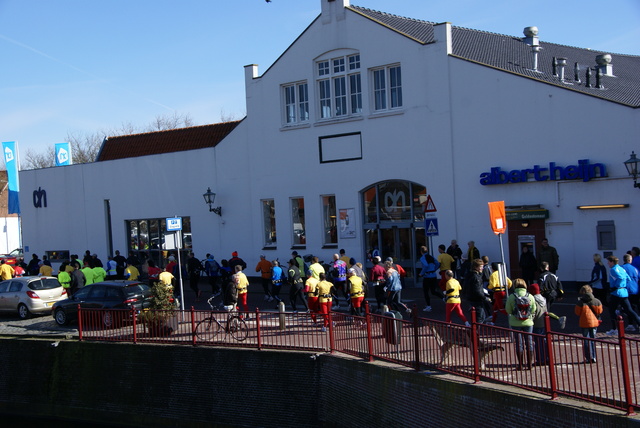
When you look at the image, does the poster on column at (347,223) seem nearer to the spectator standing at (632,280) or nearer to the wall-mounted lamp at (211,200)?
the wall-mounted lamp at (211,200)

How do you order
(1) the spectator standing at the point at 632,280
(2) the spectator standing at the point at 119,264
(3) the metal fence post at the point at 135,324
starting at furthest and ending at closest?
(2) the spectator standing at the point at 119,264
(3) the metal fence post at the point at 135,324
(1) the spectator standing at the point at 632,280

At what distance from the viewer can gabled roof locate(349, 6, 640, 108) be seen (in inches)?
961

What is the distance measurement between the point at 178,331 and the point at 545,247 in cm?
1005

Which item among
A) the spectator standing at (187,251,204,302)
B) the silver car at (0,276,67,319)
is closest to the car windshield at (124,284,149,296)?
the silver car at (0,276,67,319)

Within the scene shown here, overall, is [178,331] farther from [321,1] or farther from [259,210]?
[321,1]

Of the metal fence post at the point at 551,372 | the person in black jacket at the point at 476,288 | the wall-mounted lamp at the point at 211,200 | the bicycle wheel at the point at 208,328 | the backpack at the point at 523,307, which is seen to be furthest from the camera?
the wall-mounted lamp at the point at 211,200

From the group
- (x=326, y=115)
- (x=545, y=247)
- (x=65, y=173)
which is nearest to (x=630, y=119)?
(x=545, y=247)

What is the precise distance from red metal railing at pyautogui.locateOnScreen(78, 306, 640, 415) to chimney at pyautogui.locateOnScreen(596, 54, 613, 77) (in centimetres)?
1881

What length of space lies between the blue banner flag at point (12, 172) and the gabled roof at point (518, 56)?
2671 cm

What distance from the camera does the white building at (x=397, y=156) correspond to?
69.4ft

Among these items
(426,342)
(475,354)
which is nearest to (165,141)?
(426,342)

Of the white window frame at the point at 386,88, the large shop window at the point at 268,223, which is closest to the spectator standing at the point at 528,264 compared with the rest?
the white window frame at the point at 386,88

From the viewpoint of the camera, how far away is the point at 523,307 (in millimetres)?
11648

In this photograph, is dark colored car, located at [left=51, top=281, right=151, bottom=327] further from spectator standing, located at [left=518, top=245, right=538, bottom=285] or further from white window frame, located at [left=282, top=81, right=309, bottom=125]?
spectator standing, located at [left=518, top=245, right=538, bottom=285]
